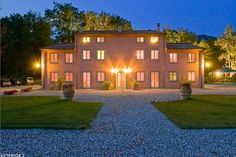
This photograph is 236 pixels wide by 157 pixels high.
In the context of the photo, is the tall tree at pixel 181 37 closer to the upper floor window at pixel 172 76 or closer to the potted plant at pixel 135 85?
the upper floor window at pixel 172 76

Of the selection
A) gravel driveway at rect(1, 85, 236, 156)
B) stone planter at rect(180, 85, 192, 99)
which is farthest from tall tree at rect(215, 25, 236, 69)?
gravel driveway at rect(1, 85, 236, 156)

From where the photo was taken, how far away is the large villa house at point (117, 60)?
35.8 meters

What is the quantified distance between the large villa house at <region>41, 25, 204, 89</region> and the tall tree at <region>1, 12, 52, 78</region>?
55.2 ft

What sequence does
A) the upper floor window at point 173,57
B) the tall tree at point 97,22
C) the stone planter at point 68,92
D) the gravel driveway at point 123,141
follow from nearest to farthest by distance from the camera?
the gravel driveway at point 123,141 < the stone planter at point 68,92 < the upper floor window at point 173,57 < the tall tree at point 97,22

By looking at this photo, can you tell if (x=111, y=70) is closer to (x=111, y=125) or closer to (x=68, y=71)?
(x=68, y=71)

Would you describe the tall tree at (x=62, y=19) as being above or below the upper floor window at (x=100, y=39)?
above

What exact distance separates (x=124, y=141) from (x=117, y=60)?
28.2 meters

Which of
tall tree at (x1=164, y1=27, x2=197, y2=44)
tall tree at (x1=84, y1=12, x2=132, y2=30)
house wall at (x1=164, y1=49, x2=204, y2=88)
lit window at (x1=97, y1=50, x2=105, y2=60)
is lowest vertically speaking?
house wall at (x1=164, y1=49, x2=204, y2=88)

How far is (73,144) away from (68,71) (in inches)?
1124

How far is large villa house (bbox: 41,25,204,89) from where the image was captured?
3584 cm

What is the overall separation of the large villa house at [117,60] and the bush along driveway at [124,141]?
81.9ft

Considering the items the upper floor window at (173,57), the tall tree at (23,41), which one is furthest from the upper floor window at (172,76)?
the tall tree at (23,41)

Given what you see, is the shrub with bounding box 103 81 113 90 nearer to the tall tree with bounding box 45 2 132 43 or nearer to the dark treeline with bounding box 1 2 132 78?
the dark treeline with bounding box 1 2 132 78

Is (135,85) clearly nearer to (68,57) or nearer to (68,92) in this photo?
(68,57)
